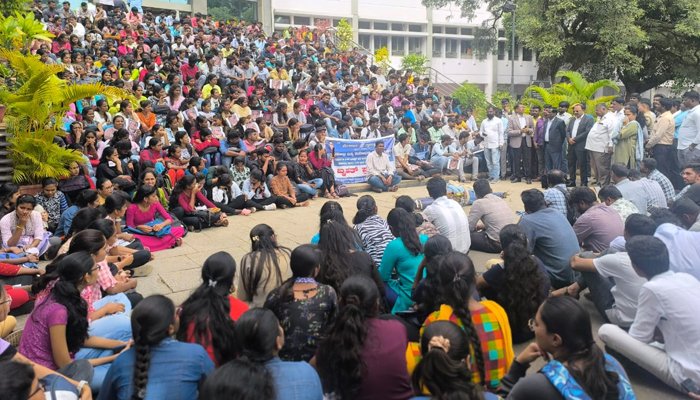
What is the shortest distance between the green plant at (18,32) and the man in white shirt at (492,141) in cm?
940

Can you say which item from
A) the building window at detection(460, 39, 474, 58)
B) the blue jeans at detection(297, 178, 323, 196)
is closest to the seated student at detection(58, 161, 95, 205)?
the blue jeans at detection(297, 178, 323, 196)

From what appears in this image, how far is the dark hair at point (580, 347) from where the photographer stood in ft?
8.16

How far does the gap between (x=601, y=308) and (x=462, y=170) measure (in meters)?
8.23

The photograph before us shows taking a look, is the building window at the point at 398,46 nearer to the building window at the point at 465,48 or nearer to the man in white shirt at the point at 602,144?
the building window at the point at 465,48

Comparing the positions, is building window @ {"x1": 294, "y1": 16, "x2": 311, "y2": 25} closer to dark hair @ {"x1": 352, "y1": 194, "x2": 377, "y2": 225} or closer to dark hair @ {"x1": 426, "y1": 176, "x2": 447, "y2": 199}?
dark hair @ {"x1": 426, "y1": 176, "x2": 447, "y2": 199}

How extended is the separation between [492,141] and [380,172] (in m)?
2.72

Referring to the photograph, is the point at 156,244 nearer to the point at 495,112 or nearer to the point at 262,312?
the point at 262,312

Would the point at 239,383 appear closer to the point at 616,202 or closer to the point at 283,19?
the point at 616,202

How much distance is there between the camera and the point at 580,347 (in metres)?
2.60

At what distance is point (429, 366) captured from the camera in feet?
7.82

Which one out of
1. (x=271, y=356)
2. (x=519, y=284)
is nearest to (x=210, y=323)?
(x=271, y=356)

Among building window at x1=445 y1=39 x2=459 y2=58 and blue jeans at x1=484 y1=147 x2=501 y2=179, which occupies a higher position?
building window at x1=445 y1=39 x2=459 y2=58

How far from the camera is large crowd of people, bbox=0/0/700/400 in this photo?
268 cm

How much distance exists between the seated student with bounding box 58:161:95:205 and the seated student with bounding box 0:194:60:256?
1.52 m
